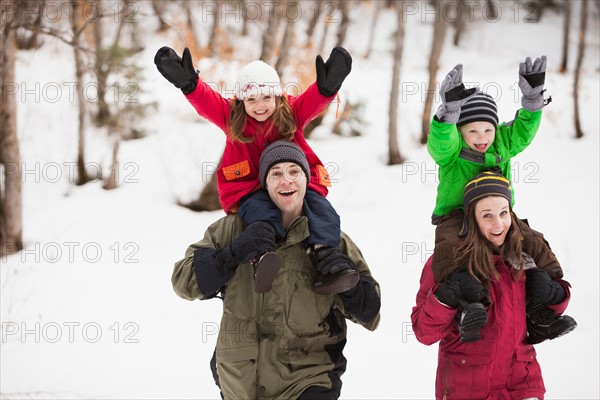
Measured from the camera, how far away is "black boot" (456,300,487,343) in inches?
97.7

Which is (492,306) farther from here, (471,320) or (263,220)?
(263,220)

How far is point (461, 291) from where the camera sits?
2564 millimetres

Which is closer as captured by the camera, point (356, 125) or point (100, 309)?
point (100, 309)

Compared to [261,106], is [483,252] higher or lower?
lower

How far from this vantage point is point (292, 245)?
2.76 meters

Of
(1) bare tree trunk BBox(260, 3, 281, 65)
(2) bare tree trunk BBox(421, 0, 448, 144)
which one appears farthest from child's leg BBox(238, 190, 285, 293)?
(2) bare tree trunk BBox(421, 0, 448, 144)

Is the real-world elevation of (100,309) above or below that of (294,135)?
below

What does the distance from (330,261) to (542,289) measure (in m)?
0.92

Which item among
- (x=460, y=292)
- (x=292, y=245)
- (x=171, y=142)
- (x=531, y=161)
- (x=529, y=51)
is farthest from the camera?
(x=529, y=51)

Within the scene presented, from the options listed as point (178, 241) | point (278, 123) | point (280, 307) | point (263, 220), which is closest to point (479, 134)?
point (278, 123)

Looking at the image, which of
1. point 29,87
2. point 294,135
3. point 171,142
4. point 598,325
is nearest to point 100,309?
point 294,135

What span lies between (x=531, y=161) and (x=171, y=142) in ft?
17.2

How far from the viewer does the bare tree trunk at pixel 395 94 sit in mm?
8227

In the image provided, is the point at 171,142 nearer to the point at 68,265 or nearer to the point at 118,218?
the point at 118,218
